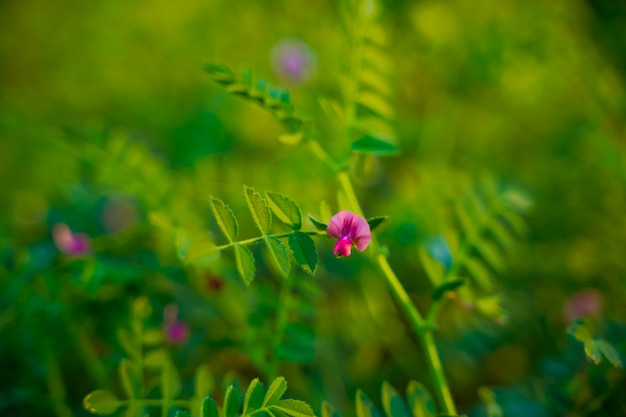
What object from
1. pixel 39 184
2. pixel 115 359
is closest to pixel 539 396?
pixel 115 359

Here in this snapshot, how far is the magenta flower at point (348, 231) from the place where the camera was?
50 cm

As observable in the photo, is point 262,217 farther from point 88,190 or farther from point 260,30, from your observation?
point 260,30

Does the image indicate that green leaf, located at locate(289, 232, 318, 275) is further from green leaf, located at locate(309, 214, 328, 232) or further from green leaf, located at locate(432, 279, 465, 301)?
green leaf, located at locate(432, 279, 465, 301)

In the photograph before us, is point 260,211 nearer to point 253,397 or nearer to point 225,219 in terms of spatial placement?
point 225,219

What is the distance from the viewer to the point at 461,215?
77 centimetres

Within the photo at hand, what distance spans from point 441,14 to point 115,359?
3.99 ft

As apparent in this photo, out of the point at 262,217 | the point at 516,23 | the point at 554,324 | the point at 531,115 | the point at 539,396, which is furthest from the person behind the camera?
the point at 531,115

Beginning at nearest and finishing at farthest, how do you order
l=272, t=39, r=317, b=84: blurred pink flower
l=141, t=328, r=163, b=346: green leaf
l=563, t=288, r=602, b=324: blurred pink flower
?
l=141, t=328, r=163, b=346: green leaf → l=563, t=288, r=602, b=324: blurred pink flower → l=272, t=39, r=317, b=84: blurred pink flower

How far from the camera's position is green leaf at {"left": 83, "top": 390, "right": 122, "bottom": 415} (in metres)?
0.58

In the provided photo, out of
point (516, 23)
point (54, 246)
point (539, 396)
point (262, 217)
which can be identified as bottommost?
point (539, 396)

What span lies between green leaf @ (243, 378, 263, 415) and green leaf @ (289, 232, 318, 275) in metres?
0.12

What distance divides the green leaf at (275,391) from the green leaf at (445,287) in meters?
0.20

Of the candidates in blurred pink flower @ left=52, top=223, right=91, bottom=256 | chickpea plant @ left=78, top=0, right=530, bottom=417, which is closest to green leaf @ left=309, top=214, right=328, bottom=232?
chickpea plant @ left=78, top=0, right=530, bottom=417

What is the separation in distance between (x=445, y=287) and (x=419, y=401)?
0.14 metres
